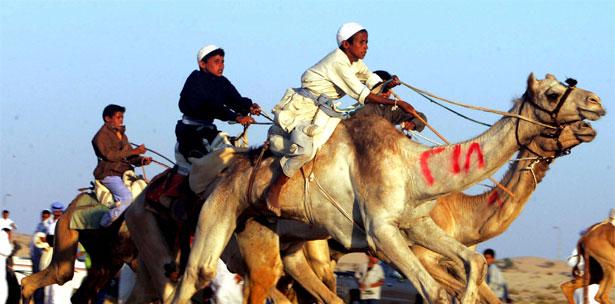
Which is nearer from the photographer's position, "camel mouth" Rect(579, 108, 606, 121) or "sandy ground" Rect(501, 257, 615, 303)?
"camel mouth" Rect(579, 108, 606, 121)

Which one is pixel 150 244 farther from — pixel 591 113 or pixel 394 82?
pixel 591 113

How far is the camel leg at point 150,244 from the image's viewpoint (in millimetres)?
13750

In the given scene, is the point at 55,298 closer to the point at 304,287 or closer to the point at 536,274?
the point at 304,287

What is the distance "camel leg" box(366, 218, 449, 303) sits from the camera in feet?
36.2

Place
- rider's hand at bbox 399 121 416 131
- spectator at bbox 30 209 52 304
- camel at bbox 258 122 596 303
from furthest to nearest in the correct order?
spectator at bbox 30 209 52 304 → camel at bbox 258 122 596 303 → rider's hand at bbox 399 121 416 131

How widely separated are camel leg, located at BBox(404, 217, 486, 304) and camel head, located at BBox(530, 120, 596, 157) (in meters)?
1.28

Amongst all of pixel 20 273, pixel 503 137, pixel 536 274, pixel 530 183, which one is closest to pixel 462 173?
pixel 503 137

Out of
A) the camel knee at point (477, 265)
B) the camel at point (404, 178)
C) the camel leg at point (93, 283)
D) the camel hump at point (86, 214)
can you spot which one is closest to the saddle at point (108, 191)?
the camel hump at point (86, 214)

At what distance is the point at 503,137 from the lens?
11461 mm

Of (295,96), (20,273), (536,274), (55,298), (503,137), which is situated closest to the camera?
(503,137)

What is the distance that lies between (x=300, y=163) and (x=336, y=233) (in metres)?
0.74

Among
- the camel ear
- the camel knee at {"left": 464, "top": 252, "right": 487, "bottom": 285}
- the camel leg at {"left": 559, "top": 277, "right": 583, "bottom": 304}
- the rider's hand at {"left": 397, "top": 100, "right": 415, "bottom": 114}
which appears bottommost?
the camel leg at {"left": 559, "top": 277, "right": 583, "bottom": 304}

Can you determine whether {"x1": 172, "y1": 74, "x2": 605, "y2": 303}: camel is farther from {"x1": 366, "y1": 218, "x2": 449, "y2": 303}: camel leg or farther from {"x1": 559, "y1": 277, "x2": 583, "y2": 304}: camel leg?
{"x1": 559, "y1": 277, "x2": 583, "y2": 304}: camel leg

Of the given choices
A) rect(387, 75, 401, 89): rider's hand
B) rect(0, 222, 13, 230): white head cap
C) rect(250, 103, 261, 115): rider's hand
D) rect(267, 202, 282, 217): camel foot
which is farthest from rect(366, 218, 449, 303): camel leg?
rect(0, 222, 13, 230): white head cap
